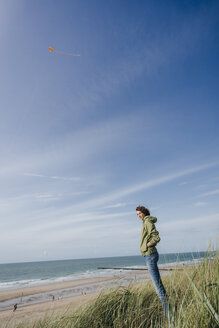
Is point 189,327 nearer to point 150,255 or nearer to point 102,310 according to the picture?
point 150,255

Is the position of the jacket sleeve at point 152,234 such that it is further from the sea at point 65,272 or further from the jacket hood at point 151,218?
the sea at point 65,272

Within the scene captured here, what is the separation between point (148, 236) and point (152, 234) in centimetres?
8

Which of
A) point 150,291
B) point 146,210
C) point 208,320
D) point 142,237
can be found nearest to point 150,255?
point 142,237

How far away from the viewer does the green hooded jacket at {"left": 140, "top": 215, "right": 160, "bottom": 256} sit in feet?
12.4

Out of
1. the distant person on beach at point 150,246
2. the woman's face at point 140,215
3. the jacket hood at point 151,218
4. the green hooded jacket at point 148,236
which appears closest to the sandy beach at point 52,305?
the distant person on beach at point 150,246

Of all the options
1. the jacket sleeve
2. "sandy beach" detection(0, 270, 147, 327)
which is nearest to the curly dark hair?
the jacket sleeve

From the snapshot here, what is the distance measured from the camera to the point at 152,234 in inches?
151

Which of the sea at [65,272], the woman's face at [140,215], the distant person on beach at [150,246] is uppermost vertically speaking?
the woman's face at [140,215]

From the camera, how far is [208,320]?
6.16 ft

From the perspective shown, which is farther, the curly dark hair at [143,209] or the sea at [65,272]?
the curly dark hair at [143,209]

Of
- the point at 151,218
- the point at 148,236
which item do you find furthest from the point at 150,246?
the point at 151,218

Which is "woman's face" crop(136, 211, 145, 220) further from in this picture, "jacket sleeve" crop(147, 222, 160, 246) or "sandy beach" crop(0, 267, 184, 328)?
"sandy beach" crop(0, 267, 184, 328)

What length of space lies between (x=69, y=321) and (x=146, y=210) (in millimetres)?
2175

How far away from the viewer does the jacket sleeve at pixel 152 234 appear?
12.3 ft
